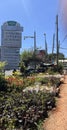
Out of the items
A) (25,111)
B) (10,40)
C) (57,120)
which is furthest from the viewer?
(10,40)

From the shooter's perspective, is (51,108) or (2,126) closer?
(2,126)

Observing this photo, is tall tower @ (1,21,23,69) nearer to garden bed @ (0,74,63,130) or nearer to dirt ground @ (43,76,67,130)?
garden bed @ (0,74,63,130)

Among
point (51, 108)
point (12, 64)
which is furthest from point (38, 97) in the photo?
point (12, 64)

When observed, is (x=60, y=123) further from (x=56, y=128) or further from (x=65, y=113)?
(x=65, y=113)

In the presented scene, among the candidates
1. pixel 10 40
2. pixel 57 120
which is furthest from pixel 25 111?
pixel 10 40

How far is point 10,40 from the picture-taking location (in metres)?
77.4

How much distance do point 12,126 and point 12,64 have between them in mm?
57581

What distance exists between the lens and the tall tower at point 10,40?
7088cm

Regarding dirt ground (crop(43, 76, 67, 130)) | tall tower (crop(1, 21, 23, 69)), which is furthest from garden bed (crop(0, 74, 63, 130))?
tall tower (crop(1, 21, 23, 69))

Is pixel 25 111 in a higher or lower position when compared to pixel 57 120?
higher

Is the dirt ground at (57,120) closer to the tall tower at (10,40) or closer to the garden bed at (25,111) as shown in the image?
the garden bed at (25,111)

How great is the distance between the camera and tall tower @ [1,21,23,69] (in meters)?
70.9

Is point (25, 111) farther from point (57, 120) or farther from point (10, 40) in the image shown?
point (10, 40)

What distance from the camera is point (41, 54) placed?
9331cm
